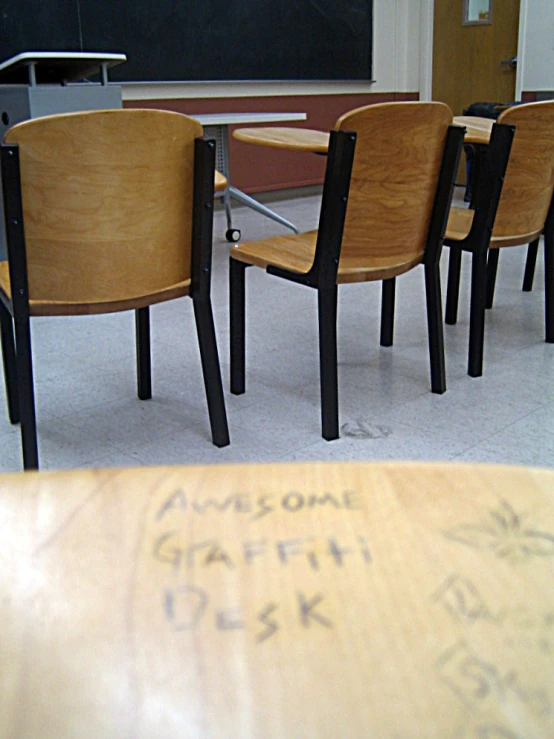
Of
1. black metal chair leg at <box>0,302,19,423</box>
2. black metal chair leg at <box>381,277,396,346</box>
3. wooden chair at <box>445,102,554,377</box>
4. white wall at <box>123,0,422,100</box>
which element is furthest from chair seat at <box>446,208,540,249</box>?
white wall at <box>123,0,422,100</box>

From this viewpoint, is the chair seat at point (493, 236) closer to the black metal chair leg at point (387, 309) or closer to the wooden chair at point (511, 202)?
the wooden chair at point (511, 202)

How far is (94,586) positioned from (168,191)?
5.30ft

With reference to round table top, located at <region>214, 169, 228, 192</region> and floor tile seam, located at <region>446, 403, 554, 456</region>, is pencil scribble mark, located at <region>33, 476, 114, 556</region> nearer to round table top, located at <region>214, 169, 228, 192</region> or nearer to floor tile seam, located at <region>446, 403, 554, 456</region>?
round table top, located at <region>214, 169, 228, 192</region>

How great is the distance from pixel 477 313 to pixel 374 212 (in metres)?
0.60

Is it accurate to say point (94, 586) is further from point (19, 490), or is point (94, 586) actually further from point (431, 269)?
point (431, 269)

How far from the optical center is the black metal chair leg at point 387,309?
2748 mm

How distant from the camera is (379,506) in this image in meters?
0.34

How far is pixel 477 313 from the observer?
2.49m

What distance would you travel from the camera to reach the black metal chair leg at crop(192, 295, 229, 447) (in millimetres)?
1991

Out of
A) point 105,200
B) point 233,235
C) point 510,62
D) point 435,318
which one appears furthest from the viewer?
point 510,62

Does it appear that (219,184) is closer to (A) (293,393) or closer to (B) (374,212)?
(B) (374,212)

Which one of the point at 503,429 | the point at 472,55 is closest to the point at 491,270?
the point at 503,429

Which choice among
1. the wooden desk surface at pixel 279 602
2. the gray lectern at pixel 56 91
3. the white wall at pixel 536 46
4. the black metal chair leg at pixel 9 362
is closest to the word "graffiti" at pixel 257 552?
the wooden desk surface at pixel 279 602

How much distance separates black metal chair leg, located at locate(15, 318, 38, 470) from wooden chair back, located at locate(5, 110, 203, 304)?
84 millimetres
